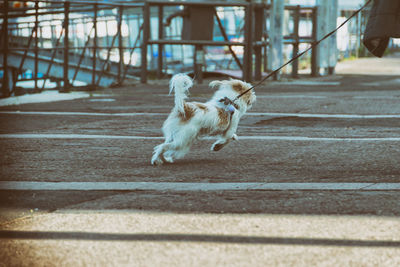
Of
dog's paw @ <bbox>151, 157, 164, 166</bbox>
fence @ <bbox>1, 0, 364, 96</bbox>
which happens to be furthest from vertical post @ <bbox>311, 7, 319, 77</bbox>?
dog's paw @ <bbox>151, 157, 164, 166</bbox>

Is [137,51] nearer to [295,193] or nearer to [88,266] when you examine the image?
[295,193]

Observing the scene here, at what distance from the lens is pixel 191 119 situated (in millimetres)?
5945

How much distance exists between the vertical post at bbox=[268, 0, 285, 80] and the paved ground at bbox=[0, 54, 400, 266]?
753 centimetres

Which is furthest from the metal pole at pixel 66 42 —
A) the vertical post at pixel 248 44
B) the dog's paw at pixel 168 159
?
the dog's paw at pixel 168 159

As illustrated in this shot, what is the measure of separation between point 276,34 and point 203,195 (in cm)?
1243

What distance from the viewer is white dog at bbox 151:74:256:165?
19.1 ft

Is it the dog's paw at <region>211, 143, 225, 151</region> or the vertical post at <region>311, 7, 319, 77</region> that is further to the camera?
the vertical post at <region>311, 7, 319, 77</region>

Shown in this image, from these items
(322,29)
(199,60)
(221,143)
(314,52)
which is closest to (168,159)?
(221,143)

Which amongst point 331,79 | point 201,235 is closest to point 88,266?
point 201,235

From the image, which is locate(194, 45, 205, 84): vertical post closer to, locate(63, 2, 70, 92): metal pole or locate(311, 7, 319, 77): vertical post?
locate(63, 2, 70, 92): metal pole

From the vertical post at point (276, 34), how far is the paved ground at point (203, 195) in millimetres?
7535

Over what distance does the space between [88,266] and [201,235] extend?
28.6 inches

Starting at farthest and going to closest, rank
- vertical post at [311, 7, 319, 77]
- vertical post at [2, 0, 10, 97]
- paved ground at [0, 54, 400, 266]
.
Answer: vertical post at [311, 7, 319, 77] → vertical post at [2, 0, 10, 97] → paved ground at [0, 54, 400, 266]

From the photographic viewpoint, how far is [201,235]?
3.86 m
